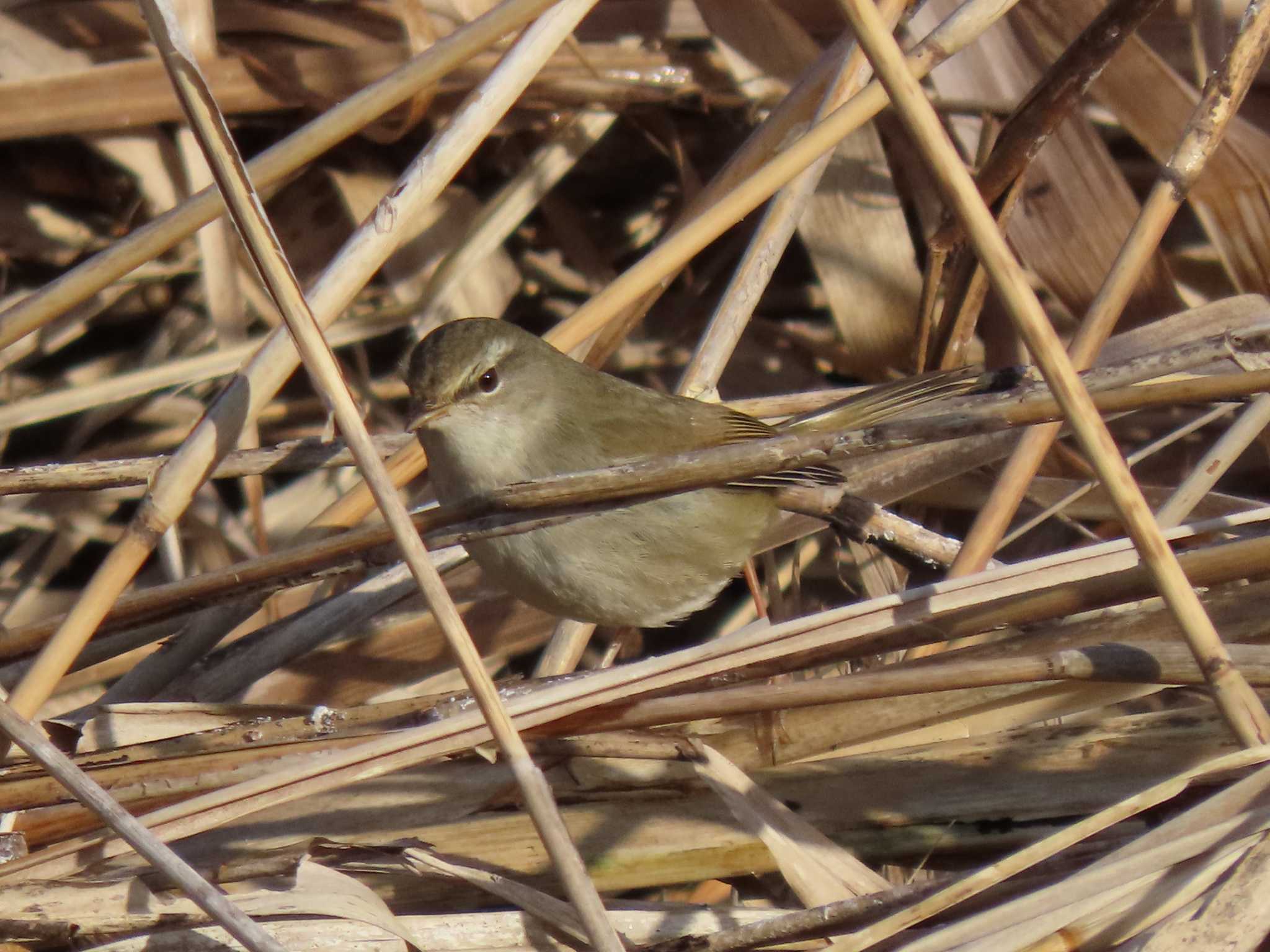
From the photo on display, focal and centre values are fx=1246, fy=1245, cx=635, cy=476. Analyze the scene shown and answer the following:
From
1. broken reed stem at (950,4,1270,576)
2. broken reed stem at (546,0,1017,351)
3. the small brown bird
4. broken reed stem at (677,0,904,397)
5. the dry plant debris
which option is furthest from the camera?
broken reed stem at (677,0,904,397)

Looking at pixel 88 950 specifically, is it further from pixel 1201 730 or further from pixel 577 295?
pixel 577 295

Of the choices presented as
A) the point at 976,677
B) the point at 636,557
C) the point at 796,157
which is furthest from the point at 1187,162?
the point at 636,557

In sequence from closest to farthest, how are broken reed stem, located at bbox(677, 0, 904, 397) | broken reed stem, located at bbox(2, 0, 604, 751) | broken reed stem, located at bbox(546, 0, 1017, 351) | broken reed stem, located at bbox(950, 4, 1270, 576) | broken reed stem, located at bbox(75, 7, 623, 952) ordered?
1. broken reed stem, located at bbox(75, 7, 623, 952)
2. broken reed stem, located at bbox(2, 0, 604, 751)
3. broken reed stem, located at bbox(546, 0, 1017, 351)
4. broken reed stem, located at bbox(950, 4, 1270, 576)
5. broken reed stem, located at bbox(677, 0, 904, 397)

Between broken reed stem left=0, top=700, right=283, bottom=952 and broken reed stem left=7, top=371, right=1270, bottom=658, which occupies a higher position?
broken reed stem left=7, top=371, right=1270, bottom=658

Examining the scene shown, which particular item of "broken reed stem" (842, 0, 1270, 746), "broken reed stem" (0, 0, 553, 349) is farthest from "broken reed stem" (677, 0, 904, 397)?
"broken reed stem" (842, 0, 1270, 746)

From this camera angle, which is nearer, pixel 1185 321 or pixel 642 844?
pixel 642 844

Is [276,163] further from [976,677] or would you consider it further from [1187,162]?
[1187,162]

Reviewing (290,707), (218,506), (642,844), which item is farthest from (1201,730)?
(218,506)

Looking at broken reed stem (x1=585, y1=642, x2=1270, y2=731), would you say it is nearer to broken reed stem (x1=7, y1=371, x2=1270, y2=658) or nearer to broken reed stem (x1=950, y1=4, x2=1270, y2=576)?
broken reed stem (x1=7, y1=371, x2=1270, y2=658)
